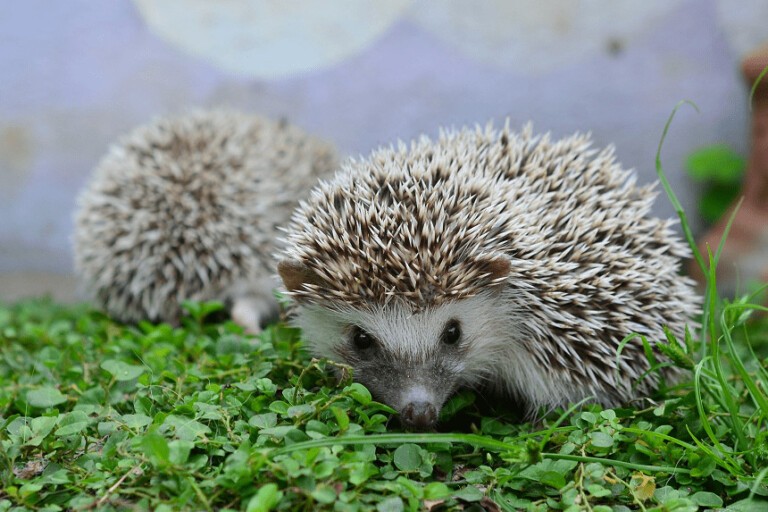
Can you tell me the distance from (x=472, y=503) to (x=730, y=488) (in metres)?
0.60

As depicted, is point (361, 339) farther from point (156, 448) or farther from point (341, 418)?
point (156, 448)

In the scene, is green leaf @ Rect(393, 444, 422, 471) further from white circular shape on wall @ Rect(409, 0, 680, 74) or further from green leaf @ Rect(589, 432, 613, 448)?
white circular shape on wall @ Rect(409, 0, 680, 74)

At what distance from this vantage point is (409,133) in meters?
4.28

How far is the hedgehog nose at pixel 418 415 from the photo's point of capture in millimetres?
1649

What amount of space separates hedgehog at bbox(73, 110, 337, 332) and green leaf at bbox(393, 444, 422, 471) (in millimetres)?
1528

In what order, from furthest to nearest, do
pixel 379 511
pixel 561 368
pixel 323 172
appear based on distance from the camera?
pixel 323 172
pixel 561 368
pixel 379 511

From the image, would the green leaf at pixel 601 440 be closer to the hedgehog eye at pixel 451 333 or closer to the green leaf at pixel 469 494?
the green leaf at pixel 469 494

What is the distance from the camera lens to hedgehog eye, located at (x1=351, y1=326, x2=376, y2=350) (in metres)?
1.85

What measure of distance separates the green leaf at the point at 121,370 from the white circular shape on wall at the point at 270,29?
8.89 ft

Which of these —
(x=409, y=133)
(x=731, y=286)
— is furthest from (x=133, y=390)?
(x=731, y=286)

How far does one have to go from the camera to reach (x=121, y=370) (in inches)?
76.9

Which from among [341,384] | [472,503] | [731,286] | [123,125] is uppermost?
[123,125]

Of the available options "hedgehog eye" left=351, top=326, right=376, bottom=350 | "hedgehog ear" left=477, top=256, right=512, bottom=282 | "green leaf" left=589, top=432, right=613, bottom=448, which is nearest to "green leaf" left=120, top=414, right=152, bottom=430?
"hedgehog eye" left=351, top=326, right=376, bottom=350

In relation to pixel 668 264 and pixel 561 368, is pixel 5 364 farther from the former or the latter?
pixel 668 264
